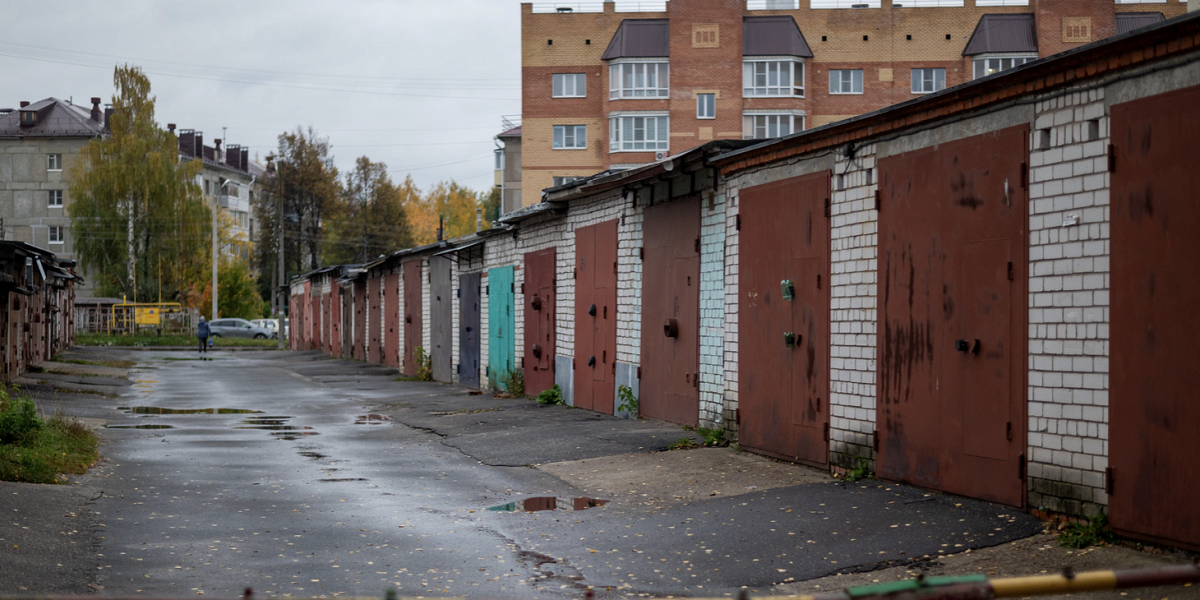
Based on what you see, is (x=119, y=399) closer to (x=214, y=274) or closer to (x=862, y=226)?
(x=862, y=226)

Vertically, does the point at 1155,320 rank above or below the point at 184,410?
above

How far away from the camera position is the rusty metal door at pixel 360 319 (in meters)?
38.7

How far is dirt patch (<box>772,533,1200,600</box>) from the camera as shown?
20.3 feet

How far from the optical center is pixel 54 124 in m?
74.2

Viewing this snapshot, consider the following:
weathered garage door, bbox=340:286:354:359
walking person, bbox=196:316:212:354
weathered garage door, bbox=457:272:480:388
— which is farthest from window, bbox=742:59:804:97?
weathered garage door, bbox=457:272:480:388

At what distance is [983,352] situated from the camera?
8094 mm

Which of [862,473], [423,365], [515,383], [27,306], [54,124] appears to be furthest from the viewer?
[54,124]

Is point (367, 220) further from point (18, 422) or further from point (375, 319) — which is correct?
point (18, 422)

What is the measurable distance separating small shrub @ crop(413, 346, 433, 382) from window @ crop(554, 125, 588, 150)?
100 feet

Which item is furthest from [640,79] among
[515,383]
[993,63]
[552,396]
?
[552,396]

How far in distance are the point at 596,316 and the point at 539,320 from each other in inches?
119

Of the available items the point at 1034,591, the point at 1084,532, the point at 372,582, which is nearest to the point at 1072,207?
the point at 1084,532

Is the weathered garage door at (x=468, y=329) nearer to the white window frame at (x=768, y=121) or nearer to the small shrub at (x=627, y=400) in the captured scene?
the small shrub at (x=627, y=400)

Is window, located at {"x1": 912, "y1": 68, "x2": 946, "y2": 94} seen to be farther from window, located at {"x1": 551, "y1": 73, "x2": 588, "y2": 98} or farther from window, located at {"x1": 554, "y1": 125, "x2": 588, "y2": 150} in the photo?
window, located at {"x1": 554, "y1": 125, "x2": 588, "y2": 150}
